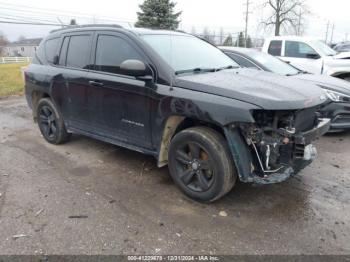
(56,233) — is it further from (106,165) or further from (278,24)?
(278,24)

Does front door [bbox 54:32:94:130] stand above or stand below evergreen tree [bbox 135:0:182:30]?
below

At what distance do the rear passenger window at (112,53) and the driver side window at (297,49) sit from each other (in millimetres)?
6553

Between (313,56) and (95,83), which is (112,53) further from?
(313,56)

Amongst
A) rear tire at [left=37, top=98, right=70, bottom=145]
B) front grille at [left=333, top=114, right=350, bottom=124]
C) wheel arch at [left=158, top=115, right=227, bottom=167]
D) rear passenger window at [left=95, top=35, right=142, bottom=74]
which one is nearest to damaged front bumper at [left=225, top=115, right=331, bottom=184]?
wheel arch at [left=158, top=115, right=227, bottom=167]

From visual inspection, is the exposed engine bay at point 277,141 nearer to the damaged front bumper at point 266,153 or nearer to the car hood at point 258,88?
the damaged front bumper at point 266,153

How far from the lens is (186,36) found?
459 cm

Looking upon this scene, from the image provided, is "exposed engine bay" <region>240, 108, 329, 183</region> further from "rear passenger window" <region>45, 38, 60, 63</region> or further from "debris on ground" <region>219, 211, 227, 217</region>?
"rear passenger window" <region>45, 38, 60, 63</region>

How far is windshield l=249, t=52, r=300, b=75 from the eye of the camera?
20.4 ft

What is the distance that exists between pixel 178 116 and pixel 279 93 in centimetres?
108

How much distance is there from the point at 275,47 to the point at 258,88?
23.1ft

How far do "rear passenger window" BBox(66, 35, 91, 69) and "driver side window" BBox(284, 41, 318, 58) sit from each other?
662 centimetres

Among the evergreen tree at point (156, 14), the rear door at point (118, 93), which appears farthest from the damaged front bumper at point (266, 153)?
the evergreen tree at point (156, 14)

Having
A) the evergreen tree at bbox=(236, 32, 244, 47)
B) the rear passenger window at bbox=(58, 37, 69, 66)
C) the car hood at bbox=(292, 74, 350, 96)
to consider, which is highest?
the evergreen tree at bbox=(236, 32, 244, 47)

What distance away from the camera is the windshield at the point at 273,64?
622cm
